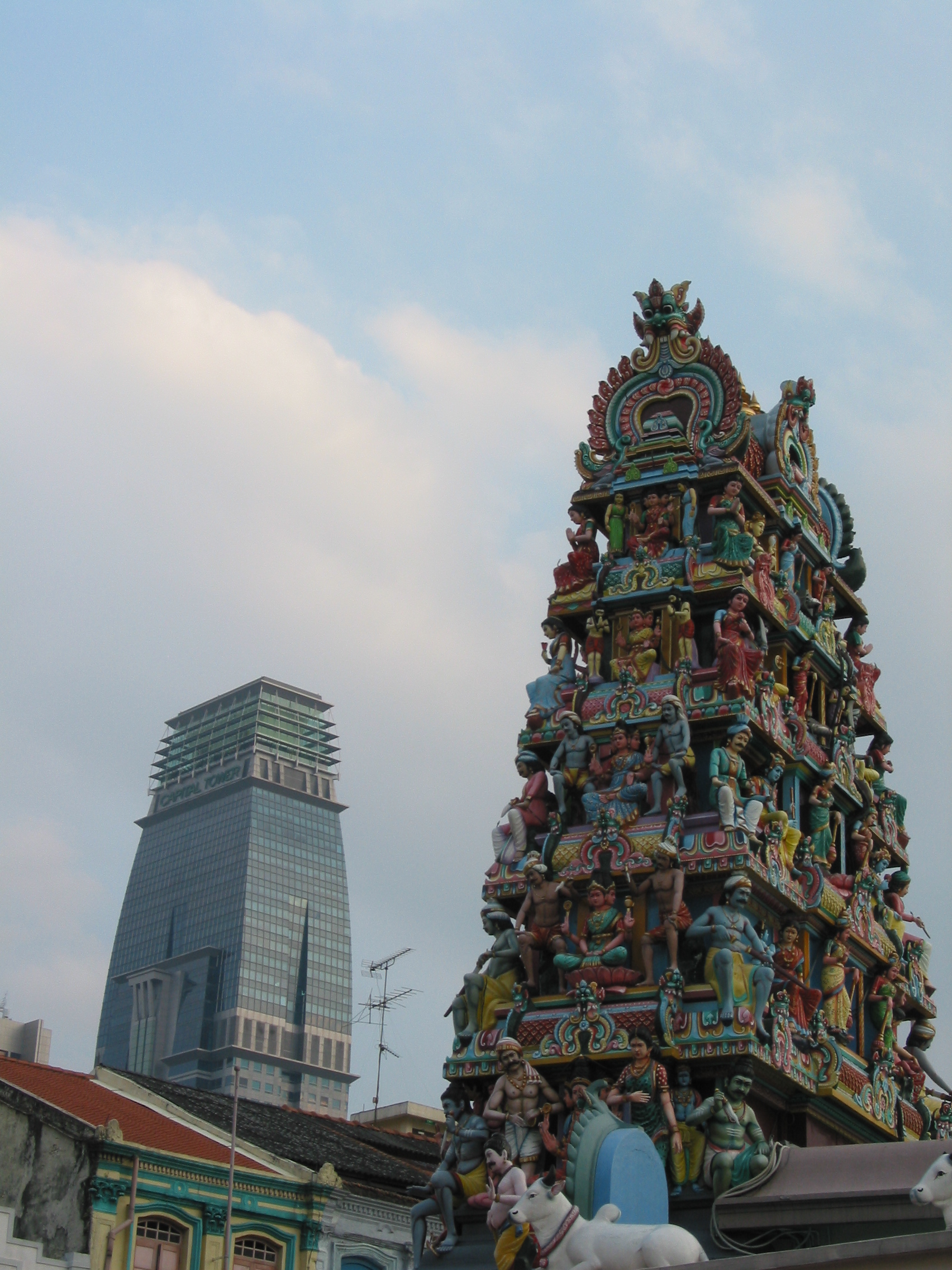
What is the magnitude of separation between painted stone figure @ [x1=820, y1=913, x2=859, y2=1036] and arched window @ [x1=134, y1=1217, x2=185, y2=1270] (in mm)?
15599

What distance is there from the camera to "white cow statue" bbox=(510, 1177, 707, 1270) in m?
29.5

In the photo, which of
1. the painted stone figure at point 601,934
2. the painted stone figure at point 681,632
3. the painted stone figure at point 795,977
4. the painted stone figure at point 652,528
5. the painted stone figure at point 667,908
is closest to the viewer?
the painted stone figure at point 667,908

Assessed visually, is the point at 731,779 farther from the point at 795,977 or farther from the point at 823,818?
the point at 795,977

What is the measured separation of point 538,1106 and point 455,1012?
3.94 meters

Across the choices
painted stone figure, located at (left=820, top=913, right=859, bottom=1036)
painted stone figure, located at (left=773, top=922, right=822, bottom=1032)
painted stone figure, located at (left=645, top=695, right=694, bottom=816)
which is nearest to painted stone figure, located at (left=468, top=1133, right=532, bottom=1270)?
painted stone figure, located at (left=773, top=922, right=822, bottom=1032)

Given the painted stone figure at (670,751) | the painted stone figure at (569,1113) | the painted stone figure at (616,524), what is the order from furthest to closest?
the painted stone figure at (616,524) < the painted stone figure at (670,751) < the painted stone figure at (569,1113)

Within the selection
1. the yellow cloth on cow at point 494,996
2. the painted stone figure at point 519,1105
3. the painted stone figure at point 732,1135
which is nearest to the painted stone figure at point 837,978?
the painted stone figure at point 732,1135

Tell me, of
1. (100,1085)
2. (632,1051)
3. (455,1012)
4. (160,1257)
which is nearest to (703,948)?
(632,1051)

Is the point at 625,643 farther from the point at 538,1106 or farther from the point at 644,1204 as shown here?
the point at 644,1204

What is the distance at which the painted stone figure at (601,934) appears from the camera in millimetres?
40875

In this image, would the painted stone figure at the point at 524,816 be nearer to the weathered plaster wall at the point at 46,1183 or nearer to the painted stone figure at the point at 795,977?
the painted stone figure at the point at 795,977

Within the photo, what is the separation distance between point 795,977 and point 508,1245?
9.08 m

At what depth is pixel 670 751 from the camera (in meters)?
42.8

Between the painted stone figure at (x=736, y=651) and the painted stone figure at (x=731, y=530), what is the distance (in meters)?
1.03
